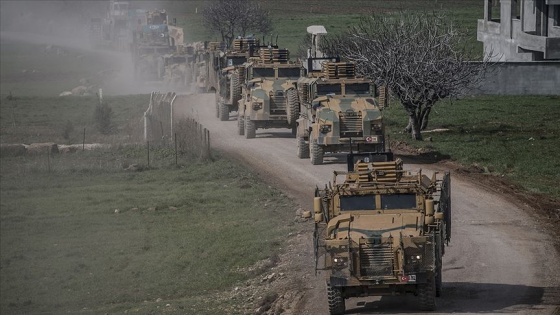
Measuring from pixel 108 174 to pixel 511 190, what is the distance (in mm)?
12734

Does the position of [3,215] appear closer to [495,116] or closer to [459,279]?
[459,279]

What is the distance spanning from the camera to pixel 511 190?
31000 millimetres

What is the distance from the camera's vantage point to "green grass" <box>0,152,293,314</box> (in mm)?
24922

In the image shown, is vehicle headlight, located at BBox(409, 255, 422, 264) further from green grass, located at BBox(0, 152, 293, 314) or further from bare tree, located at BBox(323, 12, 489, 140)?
bare tree, located at BBox(323, 12, 489, 140)

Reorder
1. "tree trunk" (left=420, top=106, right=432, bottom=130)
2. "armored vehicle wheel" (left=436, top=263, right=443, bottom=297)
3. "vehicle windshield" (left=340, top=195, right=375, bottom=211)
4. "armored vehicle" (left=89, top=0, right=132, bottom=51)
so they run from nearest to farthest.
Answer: "armored vehicle wheel" (left=436, top=263, right=443, bottom=297), "vehicle windshield" (left=340, top=195, right=375, bottom=211), "tree trunk" (left=420, top=106, right=432, bottom=130), "armored vehicle" (left=89, top=0, right=132, bottom=51)

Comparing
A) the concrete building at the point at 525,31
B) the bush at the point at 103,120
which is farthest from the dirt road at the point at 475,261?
the concrete building at the point at 525,31

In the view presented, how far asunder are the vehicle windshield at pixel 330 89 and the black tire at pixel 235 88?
995 centimetres

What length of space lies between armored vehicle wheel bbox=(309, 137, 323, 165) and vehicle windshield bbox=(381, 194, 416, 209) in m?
14.7

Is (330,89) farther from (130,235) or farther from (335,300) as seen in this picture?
(335,300)

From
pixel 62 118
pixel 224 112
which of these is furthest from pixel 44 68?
pixel 224 112

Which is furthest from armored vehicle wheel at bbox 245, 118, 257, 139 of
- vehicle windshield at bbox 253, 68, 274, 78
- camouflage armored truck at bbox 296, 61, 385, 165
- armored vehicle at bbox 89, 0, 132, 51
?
armored vehicle at bbox 89, 0, 132, 51

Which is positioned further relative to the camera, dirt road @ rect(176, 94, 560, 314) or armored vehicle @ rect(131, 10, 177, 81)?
armored vehicle @ rect(131, 10, 177, 81)

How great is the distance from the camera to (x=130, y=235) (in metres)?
29.3

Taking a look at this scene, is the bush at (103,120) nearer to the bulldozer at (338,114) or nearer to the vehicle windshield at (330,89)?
the bulldozer at (338,114)
